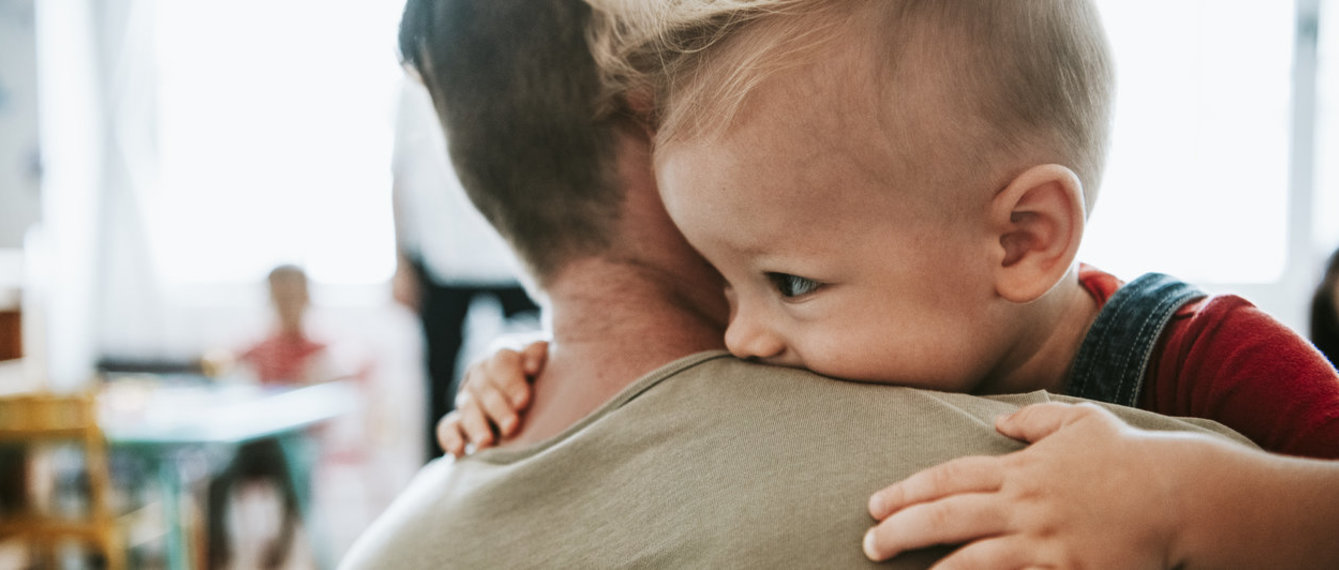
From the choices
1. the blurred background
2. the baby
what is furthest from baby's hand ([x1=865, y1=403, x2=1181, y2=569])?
the blurred background

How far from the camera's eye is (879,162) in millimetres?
695

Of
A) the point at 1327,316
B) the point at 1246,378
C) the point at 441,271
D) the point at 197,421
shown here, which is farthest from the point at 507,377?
the point at 197,421

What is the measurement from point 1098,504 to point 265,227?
6.08 meters

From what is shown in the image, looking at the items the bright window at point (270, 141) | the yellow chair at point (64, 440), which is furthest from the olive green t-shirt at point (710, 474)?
the bright window at point (270, 141)

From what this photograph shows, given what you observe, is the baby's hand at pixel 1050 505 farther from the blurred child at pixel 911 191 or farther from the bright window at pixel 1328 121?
the bright window at pixel 1328 121

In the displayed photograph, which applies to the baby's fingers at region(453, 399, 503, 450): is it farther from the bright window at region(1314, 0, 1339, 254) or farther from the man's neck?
the bright window at region(1314, 0, 1339, 254)

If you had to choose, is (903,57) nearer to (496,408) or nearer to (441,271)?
(496,408)

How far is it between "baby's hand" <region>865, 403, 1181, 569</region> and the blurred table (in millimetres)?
3160

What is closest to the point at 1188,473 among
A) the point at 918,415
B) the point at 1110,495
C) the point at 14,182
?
the point at 1110,495

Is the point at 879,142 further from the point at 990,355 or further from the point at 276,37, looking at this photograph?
the point at 276,37

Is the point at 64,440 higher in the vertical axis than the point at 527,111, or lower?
lower

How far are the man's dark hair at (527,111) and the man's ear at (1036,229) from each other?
13.4 inches

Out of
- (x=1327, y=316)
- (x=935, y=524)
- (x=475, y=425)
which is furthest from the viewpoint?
(x=1327, y=316)

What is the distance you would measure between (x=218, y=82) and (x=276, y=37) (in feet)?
1.76
